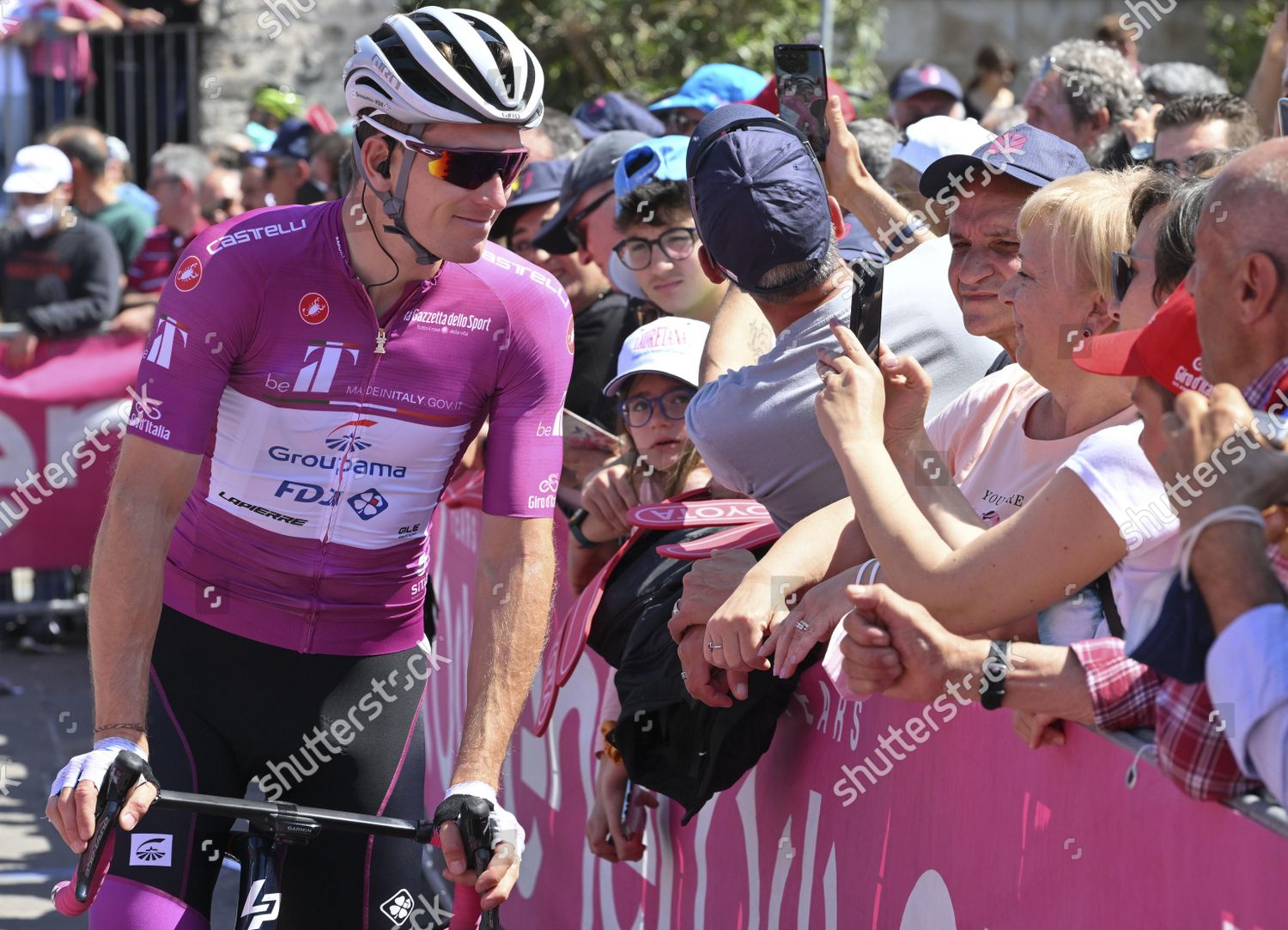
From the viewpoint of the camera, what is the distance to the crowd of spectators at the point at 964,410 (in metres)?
1.92

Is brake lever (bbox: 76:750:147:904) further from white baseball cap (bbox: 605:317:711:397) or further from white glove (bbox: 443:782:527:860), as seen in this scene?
white baseball cap (bbox: 605:317:711:397)

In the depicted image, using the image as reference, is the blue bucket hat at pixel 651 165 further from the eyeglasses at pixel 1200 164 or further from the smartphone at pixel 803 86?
the eyeglasses at pixel 1200 164

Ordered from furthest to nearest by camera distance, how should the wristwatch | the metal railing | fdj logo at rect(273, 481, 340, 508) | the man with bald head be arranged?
the metal railing
fdj logo at rect(273, 481, 340, 508)
the wristwatch
the man with bald head

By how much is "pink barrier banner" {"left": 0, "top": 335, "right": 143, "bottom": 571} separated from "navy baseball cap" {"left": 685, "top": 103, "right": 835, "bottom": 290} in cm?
618

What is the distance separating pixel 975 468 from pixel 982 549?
0.60 m

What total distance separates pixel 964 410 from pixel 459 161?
107cm

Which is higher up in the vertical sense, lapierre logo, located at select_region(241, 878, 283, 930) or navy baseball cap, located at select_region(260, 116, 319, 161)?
lapierre logo, located at select_region(241, 878, 283, 930)

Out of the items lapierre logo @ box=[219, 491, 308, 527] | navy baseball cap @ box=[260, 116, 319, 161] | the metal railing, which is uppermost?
lapierre logo @ box=[219, 491, 308, 527]

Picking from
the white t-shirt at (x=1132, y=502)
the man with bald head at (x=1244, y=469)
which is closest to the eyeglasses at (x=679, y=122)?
the white t-shirt at (x=1132, y=502)

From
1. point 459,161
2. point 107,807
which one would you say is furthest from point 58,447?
point 107,807

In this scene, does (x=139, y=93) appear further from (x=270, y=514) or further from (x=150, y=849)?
Answer: (x=150, y=849)

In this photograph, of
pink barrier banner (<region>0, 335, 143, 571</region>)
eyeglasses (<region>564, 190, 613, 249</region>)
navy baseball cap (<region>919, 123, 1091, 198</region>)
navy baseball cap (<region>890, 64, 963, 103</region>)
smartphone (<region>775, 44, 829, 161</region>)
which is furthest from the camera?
pink barrier banner (<region>0, 335, 143, 571</region>)

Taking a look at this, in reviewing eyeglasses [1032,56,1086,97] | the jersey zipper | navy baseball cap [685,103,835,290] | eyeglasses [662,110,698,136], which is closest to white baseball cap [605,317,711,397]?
navy baseball cap [685,103,835,290]

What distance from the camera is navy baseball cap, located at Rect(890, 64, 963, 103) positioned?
8.09 metres
